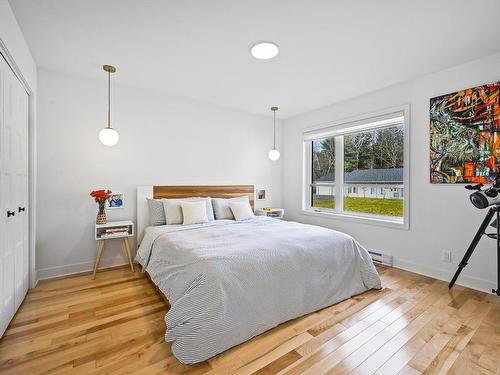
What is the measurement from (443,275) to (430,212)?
0.75m

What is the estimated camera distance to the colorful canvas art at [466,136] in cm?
254

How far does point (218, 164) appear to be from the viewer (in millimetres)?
4250

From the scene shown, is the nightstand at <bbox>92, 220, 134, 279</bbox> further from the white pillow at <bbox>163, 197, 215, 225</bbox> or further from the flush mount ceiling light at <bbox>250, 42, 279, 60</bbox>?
the flush mount ceiling light at <bbox>250, 42, 279, 60</bbox>

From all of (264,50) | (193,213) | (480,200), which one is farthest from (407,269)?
(264,50)

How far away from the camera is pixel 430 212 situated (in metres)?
3.01

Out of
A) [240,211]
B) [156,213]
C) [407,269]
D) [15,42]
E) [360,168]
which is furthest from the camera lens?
[360,168]

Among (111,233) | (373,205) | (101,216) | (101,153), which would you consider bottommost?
(111,233)

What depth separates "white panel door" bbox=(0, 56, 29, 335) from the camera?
184 cm

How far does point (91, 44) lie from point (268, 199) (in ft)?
11.8

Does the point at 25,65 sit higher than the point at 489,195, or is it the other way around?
the point at 25,65

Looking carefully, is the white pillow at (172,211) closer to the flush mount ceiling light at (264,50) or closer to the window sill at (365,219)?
the flush mount ceiling light at (264,50)

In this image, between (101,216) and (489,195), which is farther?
(101,216)

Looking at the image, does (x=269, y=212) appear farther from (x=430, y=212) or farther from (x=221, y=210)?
(x=430, y=212)

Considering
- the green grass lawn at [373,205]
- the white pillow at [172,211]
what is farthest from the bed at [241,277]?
the green grass lawn at [373,205]
